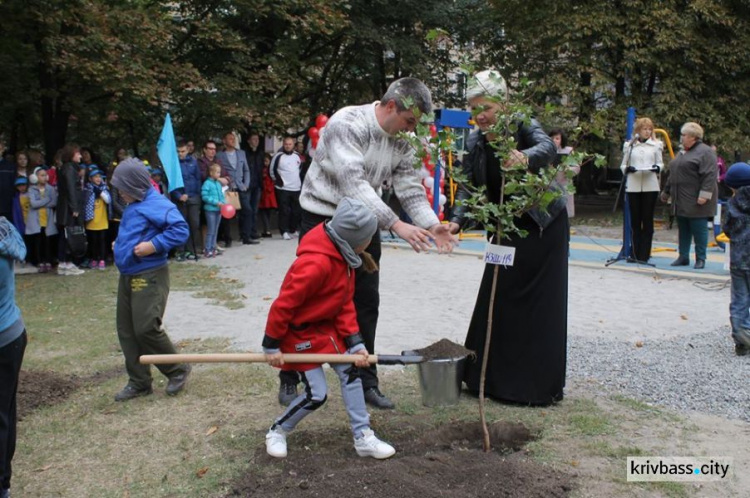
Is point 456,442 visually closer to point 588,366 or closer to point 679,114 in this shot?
point 588,366

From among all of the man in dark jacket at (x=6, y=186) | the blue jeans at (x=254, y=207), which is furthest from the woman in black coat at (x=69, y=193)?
the blue jeans at (x=254, y=207)

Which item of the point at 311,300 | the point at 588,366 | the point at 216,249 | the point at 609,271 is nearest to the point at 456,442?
the point at 311,300

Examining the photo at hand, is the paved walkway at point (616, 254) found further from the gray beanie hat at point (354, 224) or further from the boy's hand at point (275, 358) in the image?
the boy's hand at point (275, 358)

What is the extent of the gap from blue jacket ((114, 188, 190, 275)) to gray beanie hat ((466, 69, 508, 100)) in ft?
7.21

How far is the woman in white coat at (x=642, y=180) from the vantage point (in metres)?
11.4

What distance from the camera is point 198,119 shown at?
16312 millimetres

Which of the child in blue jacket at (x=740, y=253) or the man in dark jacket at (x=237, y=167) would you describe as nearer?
the child in blue jacket at (x=740, y=253)

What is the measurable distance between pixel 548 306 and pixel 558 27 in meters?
18.3

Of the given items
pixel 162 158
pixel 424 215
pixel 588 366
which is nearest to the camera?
pixel 424 215

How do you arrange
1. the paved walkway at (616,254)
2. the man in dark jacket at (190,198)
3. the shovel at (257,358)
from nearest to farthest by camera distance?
the shovel at (257,358)
the paved walkway at (616,254)
the man in dark jacket at (190,198)

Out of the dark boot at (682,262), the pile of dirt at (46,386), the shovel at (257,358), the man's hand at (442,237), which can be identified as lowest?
the pile of dirt at (46,386)

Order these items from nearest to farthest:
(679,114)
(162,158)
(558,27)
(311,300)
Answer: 1. (311,300)
2. (162,158)
3. (679,114)
4. (558,27)

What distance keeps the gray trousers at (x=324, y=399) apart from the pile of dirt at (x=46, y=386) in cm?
209

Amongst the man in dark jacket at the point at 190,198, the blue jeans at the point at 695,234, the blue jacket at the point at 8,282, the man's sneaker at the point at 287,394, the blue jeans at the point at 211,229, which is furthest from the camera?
the blue jeans at the point at 211,229
